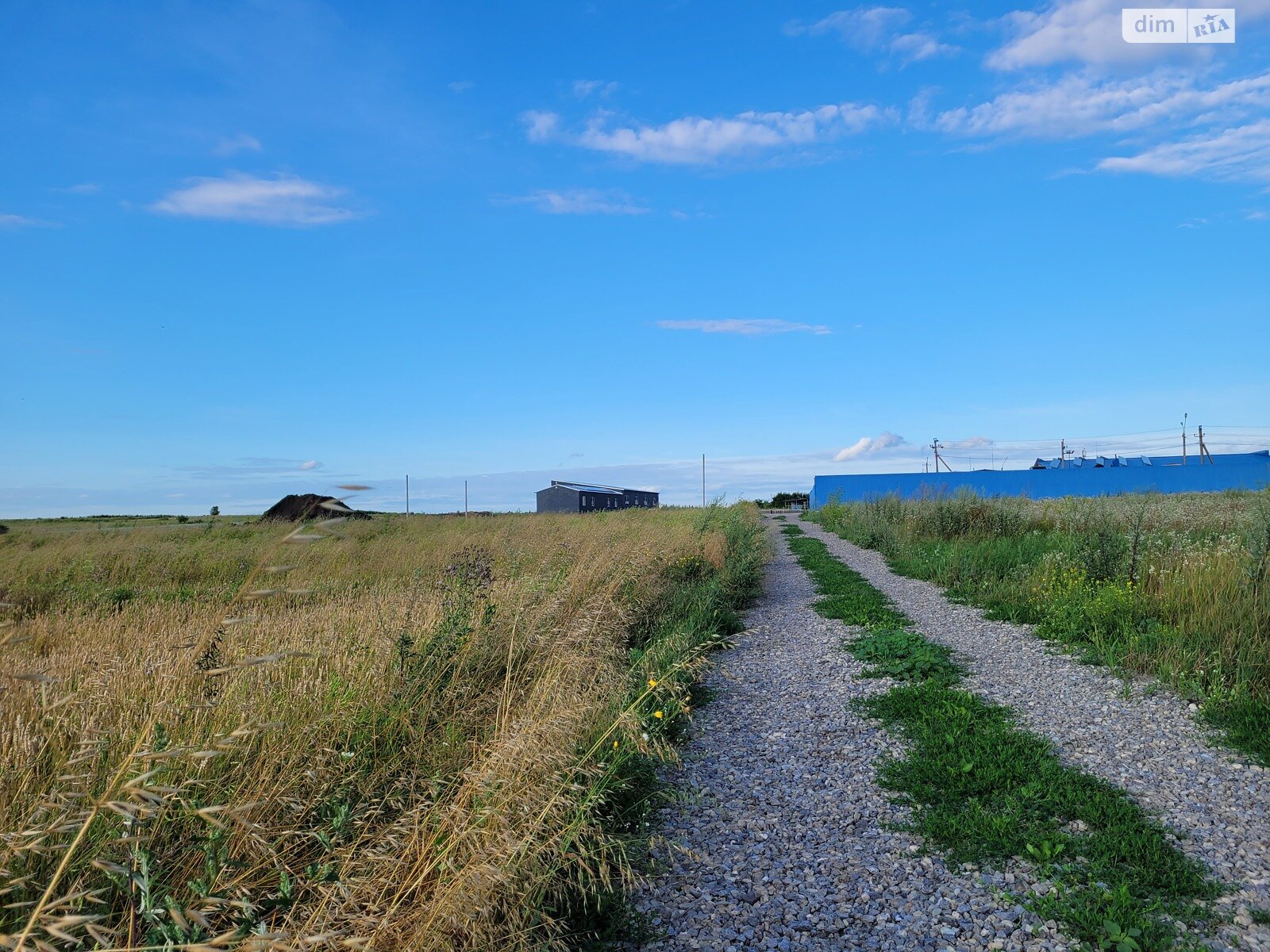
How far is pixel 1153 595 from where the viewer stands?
7957 mm

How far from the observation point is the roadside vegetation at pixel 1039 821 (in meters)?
3.04

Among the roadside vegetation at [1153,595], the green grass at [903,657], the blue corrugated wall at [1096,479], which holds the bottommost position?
the green grass at [903,657]

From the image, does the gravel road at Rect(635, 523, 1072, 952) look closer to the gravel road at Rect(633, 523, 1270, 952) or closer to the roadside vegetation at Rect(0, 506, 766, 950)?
the gravel road at Rect(633, 523, 1270, 952)

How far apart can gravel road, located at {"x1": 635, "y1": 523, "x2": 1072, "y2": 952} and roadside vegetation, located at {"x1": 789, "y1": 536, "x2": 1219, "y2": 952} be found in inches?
4.6

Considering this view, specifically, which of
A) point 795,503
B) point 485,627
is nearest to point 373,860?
point 485,627

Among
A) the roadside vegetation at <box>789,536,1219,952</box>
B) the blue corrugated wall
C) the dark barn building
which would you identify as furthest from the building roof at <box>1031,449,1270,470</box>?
the roadside vegetation at <box>789,536,1219,952</box>

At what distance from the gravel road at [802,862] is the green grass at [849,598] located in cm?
334

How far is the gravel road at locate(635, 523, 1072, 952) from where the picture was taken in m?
2.97

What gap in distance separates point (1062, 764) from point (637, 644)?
3.87m

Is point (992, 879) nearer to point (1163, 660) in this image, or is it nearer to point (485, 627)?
point (485, 627)

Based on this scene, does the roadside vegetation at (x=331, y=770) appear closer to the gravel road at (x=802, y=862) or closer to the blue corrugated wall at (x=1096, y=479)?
the gravel road at (x=802, y=862)

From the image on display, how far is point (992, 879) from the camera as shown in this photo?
3311mm

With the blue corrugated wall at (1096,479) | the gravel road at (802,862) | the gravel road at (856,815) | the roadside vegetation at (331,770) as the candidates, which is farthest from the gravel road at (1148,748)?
the blue corrugated wall at (1096,479)

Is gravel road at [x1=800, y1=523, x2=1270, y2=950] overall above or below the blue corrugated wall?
below
